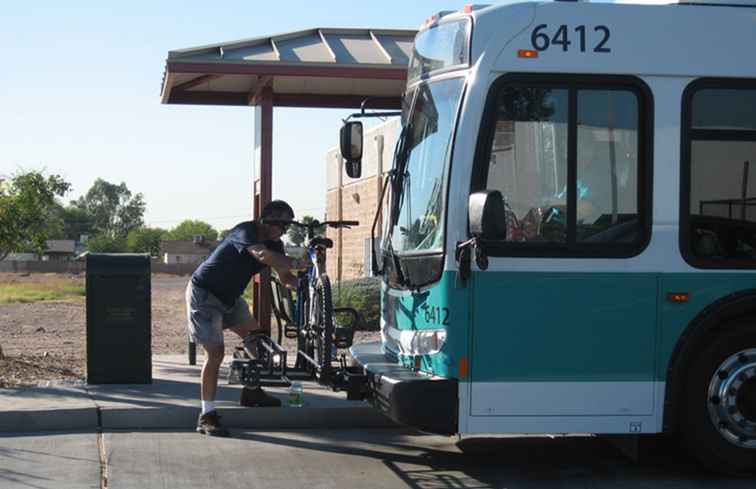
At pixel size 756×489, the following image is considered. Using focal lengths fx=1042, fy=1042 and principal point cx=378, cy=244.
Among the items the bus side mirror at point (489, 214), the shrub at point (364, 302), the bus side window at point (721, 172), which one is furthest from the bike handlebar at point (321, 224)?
the shrub at point (364, 302)

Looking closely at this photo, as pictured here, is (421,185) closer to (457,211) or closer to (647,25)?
(457,211)

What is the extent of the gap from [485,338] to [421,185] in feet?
4.42

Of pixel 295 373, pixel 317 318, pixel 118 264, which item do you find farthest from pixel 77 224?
pixel 317 318

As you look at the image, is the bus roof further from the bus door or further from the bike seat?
the bike seat

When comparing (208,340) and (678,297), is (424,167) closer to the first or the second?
(678,297)

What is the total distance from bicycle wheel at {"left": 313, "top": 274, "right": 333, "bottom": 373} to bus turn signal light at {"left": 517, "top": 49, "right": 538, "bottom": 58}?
2.37 m

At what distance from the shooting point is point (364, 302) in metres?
18.4

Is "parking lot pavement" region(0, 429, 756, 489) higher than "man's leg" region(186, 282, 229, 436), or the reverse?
"man's leg" region(186, 282, 229, 436)

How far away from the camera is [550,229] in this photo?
24.6ft

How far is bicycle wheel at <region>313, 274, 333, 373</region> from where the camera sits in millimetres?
8258

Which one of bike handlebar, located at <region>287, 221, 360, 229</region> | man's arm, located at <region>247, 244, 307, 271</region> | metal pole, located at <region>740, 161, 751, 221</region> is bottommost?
man's arm, located at <region>247, 244, 307, 271</region>

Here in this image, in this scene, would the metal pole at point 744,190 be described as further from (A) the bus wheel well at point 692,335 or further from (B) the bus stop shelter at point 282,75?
(B) the bus stop shelter at point 282,75

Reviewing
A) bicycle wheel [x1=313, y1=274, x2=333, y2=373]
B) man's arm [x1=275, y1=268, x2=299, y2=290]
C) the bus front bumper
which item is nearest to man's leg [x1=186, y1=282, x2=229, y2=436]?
man's arm [x1=275, y1=268, x2=299, y2=290]

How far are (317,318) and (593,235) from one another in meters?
2.41
